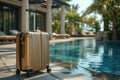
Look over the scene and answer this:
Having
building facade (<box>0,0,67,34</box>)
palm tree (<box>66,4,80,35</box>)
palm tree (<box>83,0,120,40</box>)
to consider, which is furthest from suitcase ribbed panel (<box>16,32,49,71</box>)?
palm tree (<box>66,4,80,35</box>)

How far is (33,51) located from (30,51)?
4.9 inches

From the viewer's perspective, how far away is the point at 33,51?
20.9 ft

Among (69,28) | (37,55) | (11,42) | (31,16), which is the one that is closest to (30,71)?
(37,55)

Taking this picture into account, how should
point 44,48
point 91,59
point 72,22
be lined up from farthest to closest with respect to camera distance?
point 72,22 → point 91,59 → point 44,48

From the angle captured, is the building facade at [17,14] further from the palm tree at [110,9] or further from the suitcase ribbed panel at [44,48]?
the suitcase ribbed panel at [44,48]

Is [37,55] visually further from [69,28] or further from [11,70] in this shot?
[69,28]

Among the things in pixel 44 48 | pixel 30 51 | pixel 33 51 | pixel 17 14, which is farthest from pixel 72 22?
pixel 30 51

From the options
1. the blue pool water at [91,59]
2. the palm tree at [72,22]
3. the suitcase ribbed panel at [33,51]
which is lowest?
the blue pool water at [91,59]

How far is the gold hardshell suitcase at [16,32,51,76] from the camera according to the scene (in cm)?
623

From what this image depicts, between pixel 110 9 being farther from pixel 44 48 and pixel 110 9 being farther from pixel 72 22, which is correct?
pixel 44 48

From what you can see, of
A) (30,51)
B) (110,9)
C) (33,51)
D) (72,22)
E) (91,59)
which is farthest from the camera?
(72,22)

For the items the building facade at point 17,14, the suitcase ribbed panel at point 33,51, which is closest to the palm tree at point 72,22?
the building facade at point 17,14

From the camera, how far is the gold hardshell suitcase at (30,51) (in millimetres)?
6230

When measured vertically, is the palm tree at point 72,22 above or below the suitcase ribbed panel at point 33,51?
above
